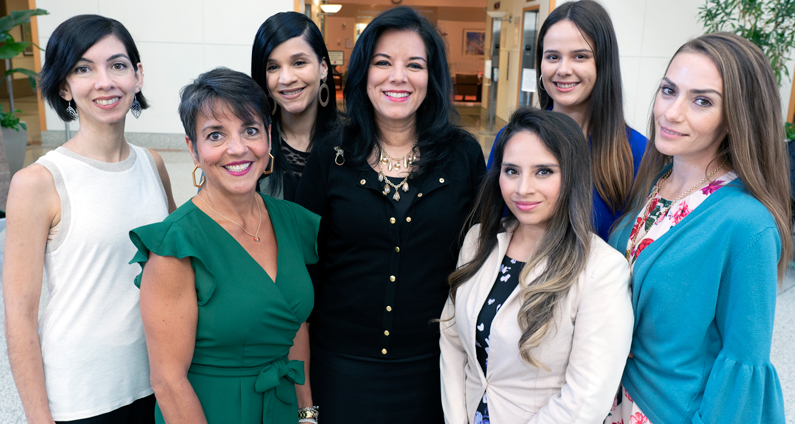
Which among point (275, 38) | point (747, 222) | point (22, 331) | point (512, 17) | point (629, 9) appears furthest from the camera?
point (512, 17)

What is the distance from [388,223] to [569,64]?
984 mm

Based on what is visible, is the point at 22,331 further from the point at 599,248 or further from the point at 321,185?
the point at 599,248

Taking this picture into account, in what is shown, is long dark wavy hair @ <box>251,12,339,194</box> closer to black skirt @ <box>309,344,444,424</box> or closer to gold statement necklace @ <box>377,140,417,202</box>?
gold statement necklace @ <box>377,140,417,202</box>

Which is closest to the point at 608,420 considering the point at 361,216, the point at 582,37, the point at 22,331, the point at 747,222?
the point at 747,222

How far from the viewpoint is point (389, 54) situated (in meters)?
1.94

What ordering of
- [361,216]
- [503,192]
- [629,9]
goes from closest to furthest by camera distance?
[503,192], [361,216], [629,9]

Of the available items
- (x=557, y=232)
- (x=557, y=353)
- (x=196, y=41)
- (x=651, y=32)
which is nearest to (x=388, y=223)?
(x=557, y=232)

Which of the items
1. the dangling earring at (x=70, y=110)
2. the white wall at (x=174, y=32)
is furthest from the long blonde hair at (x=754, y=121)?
the white wall at (x=174, y=32)

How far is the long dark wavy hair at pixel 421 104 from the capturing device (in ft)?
6.36

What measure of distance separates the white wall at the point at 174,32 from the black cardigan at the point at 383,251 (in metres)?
7.45

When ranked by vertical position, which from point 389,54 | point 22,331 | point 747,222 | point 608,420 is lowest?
point 608,420

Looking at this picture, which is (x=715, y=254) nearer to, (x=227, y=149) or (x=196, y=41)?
(x=227, y=149)

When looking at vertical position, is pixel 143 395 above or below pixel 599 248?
below

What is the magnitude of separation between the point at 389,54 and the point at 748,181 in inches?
46.7
